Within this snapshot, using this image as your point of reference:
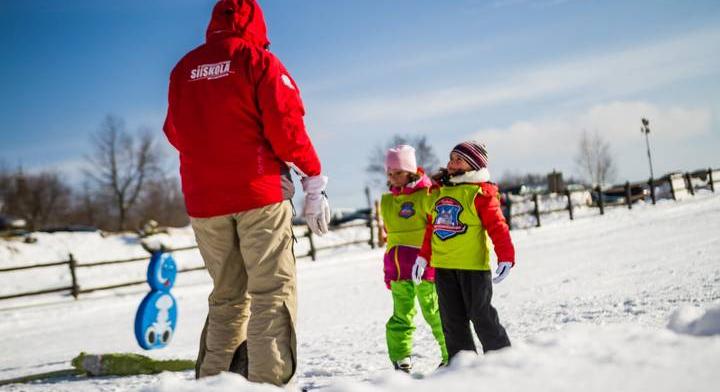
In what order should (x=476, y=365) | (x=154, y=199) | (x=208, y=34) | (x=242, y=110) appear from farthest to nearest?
(x=154, y=199) < (x=208, y=34) < (x=242, y=110) < (x=476, y=365)

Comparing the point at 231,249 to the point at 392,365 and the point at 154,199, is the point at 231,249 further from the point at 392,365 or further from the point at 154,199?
the point at 154,199

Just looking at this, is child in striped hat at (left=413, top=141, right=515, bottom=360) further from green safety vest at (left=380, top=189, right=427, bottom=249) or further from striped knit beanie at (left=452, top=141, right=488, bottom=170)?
green safety vest at (left=380, top=189, right=427, bottom=249)

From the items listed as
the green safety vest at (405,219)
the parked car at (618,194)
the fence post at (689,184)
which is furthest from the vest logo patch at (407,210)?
the fence post at (689,184)

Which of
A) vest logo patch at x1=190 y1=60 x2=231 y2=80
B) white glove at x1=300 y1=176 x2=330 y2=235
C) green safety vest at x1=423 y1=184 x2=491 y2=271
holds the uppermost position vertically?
vest logo patch at x1=190 y1=60 x2=231 y2=80

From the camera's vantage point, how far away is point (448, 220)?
3.32 meters

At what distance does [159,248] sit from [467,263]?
3867 millimetres

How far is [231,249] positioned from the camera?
261cm

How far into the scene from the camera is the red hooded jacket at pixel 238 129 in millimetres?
2488

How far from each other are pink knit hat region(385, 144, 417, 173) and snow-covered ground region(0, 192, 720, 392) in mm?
1402

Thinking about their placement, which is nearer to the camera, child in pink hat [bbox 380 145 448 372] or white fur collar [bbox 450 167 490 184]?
white fur collar [bbox 450 167 490 184]

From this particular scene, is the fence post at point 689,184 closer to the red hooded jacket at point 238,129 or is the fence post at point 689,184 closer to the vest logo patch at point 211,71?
the red hooded jacket at point 238,129

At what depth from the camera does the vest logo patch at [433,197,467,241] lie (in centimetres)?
327

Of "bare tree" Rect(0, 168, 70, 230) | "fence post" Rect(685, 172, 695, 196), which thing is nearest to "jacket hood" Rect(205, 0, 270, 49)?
"fence post" Rect(685, 172, 695, 196)

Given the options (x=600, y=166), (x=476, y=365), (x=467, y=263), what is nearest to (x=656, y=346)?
(x=476, y=365)
